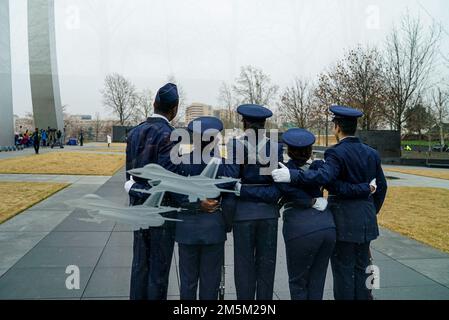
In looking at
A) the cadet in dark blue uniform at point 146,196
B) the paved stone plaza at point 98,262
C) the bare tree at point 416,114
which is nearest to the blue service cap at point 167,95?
the cadet in dark blue uniform at point 146,196

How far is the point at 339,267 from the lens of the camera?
276 centimetres

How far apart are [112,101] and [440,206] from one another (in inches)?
283

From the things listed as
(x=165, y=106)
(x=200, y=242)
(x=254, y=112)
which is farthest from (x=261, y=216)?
(x=165, y=106)

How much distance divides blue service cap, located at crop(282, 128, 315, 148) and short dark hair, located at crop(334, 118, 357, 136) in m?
0.29

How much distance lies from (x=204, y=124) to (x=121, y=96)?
1.23 m

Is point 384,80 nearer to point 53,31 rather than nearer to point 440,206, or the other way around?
point 440,206

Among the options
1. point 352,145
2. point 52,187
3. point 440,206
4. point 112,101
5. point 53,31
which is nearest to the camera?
point 352,145

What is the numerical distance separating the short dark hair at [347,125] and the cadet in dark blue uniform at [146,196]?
4.34 ft

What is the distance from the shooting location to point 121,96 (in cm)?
336

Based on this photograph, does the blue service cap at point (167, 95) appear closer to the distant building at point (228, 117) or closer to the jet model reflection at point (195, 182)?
the distant building at point (228, 117)

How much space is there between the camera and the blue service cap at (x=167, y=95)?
8.91ft

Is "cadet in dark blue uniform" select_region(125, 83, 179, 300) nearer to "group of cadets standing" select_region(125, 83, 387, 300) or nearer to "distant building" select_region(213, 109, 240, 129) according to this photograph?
"group of cadets standing" select_region(125, 83, 387, 300)
